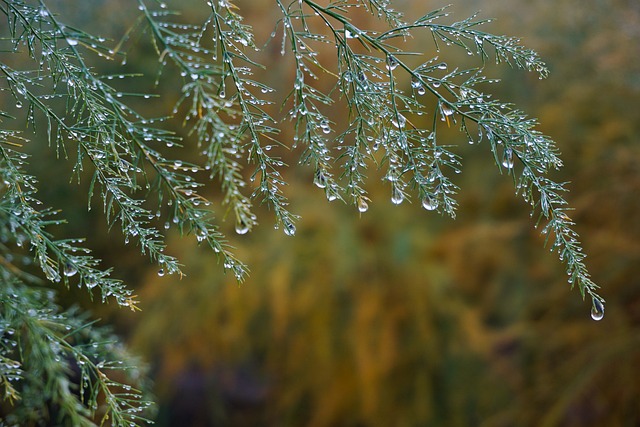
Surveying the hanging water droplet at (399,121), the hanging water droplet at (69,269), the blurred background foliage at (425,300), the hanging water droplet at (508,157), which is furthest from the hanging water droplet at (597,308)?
the blurred background foliage at (425,300)

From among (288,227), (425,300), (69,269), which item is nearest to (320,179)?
(288,227)

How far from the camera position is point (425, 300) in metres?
2.78

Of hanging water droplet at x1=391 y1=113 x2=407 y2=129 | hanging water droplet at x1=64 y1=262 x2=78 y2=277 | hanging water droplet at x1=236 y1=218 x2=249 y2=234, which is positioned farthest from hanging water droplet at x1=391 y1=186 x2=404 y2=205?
hanging water droplet at x1=64 y1=262 x2=78 y2=277

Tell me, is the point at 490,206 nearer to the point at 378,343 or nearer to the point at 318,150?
the point at 378,343

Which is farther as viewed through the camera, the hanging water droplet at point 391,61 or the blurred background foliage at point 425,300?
the blurred background foliage at point 425,300

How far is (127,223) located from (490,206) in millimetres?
2446

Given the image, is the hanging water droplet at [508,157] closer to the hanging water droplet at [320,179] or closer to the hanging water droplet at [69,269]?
the hanging water droplet at [320,179]

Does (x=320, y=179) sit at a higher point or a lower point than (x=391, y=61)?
lower

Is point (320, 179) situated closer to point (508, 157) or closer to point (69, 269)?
point (508, 157)

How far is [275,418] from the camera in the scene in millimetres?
2730

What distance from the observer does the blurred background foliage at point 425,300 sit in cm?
261

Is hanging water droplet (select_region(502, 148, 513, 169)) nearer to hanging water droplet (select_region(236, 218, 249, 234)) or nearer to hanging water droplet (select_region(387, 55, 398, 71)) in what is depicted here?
hanging water droplet (select_region(387, 55, 398, 71))

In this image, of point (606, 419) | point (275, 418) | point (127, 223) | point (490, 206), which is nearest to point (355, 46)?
point (490, 206)

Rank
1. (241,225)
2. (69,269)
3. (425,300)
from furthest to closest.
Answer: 1. (425,300)
2. (69,269)
3. (241,225)
